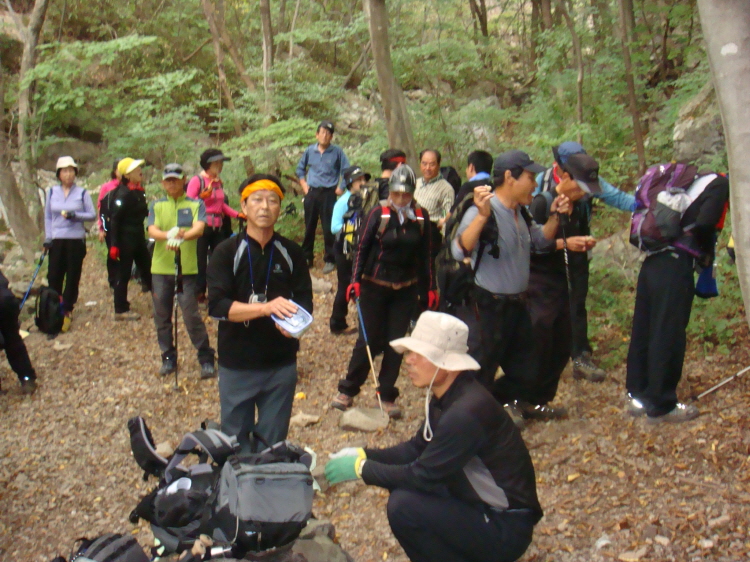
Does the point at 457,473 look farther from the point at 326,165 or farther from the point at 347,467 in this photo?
the point at 326,165

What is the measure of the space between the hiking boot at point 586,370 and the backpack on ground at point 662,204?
5.31 feet

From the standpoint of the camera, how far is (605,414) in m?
5.66

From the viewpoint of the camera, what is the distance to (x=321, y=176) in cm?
980

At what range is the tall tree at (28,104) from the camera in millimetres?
13086

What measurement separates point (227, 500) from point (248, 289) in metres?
1.58

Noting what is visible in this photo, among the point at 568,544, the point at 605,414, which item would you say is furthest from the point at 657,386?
the point at 568,544

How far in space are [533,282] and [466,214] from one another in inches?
41.2

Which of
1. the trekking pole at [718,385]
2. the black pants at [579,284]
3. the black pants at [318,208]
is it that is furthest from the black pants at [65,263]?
the trekking pole at [718,385]

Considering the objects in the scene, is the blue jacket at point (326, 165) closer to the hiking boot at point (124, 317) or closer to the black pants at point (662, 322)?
the hiking boot at point (124, 317)

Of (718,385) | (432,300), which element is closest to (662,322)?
(718,385)

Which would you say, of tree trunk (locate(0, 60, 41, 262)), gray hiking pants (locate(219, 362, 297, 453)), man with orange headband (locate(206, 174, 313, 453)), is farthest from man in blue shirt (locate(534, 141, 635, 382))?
tree trunk (locate(0, 60, 41, 262))

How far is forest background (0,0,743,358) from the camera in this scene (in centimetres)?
1084

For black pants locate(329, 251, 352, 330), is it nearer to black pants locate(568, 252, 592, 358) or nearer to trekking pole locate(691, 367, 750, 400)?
black pants locate(568, 252, 592, 358)

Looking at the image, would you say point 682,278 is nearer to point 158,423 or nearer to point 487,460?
point 487,460
